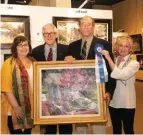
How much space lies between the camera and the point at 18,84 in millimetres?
2586

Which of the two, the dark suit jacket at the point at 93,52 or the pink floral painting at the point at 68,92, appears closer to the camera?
the pink floral painting at the point at 68,92

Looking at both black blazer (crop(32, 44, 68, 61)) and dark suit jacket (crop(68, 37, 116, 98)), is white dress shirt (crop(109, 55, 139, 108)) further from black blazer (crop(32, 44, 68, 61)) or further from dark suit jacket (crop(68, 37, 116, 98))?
black blazer (crop(32, 44, 68, 61))

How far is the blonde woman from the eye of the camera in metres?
2.71

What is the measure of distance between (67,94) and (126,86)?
26.5 inches

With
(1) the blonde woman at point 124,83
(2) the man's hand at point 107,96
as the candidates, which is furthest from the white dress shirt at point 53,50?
(2) the man's hand at point 107,96

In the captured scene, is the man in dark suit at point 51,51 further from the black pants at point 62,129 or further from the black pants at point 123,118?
the black pants at point 123,118

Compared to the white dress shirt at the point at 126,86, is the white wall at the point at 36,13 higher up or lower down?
higher up

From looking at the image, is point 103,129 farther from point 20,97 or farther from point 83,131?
point 20,97

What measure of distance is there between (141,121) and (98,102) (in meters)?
2.83

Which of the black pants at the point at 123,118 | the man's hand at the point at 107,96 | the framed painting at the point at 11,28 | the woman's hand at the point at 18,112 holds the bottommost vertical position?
the black pants at the point at 123,118

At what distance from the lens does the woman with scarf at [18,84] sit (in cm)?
258

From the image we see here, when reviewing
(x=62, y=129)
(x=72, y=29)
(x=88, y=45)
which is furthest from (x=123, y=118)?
(x=72, y=29)

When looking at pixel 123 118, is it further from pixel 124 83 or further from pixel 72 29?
pixel 72 29

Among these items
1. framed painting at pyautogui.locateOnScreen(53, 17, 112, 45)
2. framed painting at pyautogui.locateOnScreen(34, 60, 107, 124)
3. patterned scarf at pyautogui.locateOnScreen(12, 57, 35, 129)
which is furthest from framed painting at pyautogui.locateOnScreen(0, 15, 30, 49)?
framed painting at pyautogui.locateOnScreen(34, 60, 107, 124)
